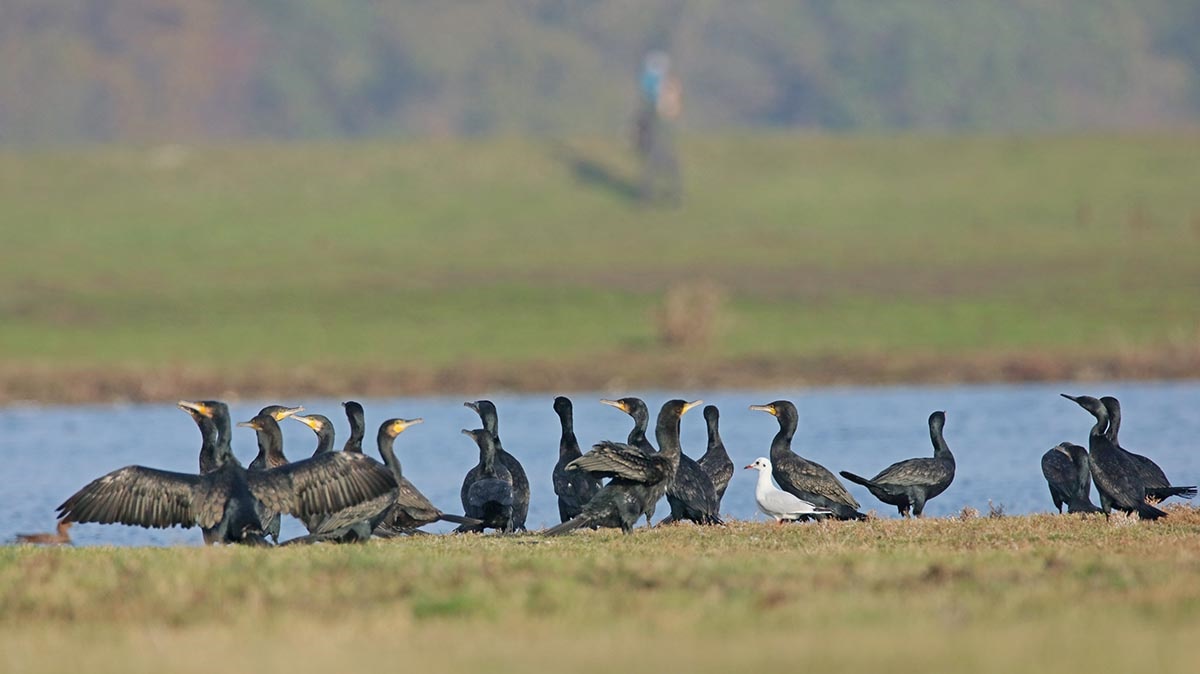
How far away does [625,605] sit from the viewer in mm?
11000

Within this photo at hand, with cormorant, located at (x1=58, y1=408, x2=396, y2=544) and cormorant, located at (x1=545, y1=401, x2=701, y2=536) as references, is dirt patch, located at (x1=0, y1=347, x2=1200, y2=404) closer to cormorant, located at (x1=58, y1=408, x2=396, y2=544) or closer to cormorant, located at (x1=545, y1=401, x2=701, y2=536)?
cormorant, located at (x1=545, y1=401, x2=701, y2=536)

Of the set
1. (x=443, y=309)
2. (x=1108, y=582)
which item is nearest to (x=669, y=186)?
(x=443, y=309)

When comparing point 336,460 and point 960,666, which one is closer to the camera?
point 960,666

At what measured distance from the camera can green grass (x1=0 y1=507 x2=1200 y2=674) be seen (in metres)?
9.10

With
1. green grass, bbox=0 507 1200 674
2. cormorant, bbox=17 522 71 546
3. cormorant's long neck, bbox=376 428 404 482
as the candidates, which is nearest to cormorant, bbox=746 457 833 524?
green grass, bbox=0 507 1200 674

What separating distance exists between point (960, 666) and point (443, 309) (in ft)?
162

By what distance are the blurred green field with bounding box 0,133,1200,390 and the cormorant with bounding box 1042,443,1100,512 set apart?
27565 mm

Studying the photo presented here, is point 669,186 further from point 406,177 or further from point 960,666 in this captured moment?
point 960,666

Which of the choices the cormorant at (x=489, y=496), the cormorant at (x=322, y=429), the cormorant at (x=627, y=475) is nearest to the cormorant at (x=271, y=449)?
the cormorant at (x=322, y=429)

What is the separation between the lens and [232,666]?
9.01 meters

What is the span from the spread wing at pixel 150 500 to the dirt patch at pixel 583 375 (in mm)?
26793

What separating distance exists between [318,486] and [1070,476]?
725 centimetres

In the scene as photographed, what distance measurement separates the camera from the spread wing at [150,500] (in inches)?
588

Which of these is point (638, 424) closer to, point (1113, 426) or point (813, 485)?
point (813, 485)
